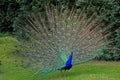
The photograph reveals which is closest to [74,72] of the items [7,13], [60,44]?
[60,44]

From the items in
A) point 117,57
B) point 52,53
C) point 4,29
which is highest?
point 52,53

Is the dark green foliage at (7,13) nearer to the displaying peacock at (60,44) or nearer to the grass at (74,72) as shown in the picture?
the grass at (74,72)

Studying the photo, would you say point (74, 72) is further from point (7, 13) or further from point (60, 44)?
point (7, 13)

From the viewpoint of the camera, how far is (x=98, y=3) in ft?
51.3

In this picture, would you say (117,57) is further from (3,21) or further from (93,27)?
(3,21)

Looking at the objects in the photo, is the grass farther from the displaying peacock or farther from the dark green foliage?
the dark green foliage

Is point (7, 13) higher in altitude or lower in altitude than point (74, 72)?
lower

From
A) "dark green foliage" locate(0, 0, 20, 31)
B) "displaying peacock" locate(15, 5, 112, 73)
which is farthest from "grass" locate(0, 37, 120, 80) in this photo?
"dark green foliage" locate(0, 0, 20, 31)

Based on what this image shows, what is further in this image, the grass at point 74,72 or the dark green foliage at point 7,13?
the dark green foliage at point 7,13

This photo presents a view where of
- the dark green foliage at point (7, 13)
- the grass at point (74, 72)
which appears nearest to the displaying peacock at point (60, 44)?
the grass at point (74, 72)

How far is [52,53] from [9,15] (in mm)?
11573

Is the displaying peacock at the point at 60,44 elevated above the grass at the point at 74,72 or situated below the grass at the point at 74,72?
above

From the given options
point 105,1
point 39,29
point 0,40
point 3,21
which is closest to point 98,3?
point 105,1

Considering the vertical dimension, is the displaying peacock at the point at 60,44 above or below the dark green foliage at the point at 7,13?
above
